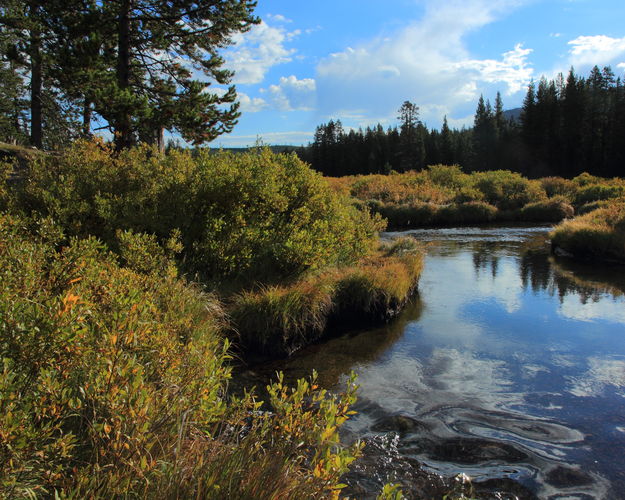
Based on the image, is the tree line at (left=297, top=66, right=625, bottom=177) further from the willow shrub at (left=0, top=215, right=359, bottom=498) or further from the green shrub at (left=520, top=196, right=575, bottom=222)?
the willow shrub at (left=0, top=215, right=359, bottom=498)

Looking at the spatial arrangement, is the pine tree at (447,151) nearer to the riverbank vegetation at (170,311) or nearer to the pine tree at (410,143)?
the pine tree at (410,143)

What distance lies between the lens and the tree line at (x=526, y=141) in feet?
190

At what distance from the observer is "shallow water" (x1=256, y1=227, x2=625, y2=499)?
504 cm

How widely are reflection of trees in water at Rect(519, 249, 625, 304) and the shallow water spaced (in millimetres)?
109

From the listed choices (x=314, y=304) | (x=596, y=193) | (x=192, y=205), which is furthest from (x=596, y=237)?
(x=596, y=193)

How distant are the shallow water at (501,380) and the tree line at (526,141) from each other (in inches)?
2107

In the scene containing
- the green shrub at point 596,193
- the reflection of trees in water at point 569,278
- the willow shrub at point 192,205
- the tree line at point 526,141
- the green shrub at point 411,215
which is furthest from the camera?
the tree line at point 526,141

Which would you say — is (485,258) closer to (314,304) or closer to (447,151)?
(314,304)

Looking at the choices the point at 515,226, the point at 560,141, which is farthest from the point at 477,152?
the point at 515,226

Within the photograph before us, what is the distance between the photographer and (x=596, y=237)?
1697 cm

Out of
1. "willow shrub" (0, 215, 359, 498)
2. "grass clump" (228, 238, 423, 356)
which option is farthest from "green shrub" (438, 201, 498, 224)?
"willow shrub" (0, 215, 359, 498)

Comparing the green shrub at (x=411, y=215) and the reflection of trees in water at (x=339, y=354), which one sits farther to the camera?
the green shrub at (x=411, y=215)

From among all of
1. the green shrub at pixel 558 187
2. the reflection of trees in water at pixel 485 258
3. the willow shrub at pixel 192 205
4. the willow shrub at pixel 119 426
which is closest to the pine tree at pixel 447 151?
the green shrub at pixel 558 187

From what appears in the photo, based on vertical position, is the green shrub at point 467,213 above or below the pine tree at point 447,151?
below
